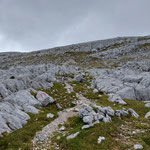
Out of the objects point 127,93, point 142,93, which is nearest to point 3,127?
point 127,93

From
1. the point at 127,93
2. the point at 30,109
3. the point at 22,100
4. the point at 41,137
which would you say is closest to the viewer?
the point at 41,137

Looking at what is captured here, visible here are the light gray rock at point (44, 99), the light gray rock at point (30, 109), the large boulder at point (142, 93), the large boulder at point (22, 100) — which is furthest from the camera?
the large boulder at point (142, 93)

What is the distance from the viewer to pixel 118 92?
882 inches

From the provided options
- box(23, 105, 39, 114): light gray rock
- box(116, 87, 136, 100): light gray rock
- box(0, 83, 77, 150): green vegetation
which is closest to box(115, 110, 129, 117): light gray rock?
box(116, 87, 136, 100): light gray rock

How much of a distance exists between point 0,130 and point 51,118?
5.68 metres

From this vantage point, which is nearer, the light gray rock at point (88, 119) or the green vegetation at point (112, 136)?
the green vegetation at point (112, 136)

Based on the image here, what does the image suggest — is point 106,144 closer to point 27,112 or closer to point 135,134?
point 135,134

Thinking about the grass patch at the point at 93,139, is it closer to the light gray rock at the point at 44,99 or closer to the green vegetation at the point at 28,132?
the green vegetation at the point at 28,132

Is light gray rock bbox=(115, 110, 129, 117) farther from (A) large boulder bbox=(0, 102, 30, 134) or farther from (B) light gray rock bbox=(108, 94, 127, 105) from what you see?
(A) large boulder bbox=(0, 102, 30, 134)

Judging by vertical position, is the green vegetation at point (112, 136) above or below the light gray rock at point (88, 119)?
below

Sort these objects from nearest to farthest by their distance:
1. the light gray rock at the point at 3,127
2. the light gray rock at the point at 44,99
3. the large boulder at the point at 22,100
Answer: the light gray rock at the point at 3,127 < the large boulder at the point at 22,100 < the light gray rock at the point at 44,99

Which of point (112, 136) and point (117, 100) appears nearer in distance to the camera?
point (112, 136)

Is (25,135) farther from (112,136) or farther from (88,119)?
(112,136)

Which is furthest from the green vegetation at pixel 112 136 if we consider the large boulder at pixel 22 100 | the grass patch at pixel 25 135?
the large boulder at pixel 22 100
